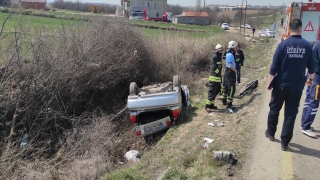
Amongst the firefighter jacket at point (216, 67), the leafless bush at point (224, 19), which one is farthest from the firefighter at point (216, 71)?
the leafless bush at point (224, 19)

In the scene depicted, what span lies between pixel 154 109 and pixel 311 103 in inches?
125

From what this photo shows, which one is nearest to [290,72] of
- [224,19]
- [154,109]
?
[154,109]

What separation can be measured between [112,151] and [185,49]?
912 cm

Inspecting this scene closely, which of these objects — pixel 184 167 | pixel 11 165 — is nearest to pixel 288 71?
pixel 184 167

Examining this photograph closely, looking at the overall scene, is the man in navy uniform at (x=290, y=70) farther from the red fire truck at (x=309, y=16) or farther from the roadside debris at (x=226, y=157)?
the red fire truck at (x=309, y=16)

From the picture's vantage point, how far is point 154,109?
6.73 metres

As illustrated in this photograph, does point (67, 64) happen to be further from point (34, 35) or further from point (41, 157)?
point (41, 157)

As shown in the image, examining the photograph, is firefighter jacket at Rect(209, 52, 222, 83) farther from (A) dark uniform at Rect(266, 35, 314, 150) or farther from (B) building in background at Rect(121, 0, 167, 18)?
(B) building in background at Rect(121, 0, 167, 18)

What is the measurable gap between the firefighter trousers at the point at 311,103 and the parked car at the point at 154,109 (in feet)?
8.66

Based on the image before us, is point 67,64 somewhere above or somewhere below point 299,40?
below

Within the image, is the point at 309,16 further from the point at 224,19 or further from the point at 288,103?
the point at 224,19

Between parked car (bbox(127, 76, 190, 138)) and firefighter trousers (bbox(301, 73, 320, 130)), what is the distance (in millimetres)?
2639

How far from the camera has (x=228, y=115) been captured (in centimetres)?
719

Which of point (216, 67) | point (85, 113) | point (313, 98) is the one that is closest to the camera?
point (313, 98)
